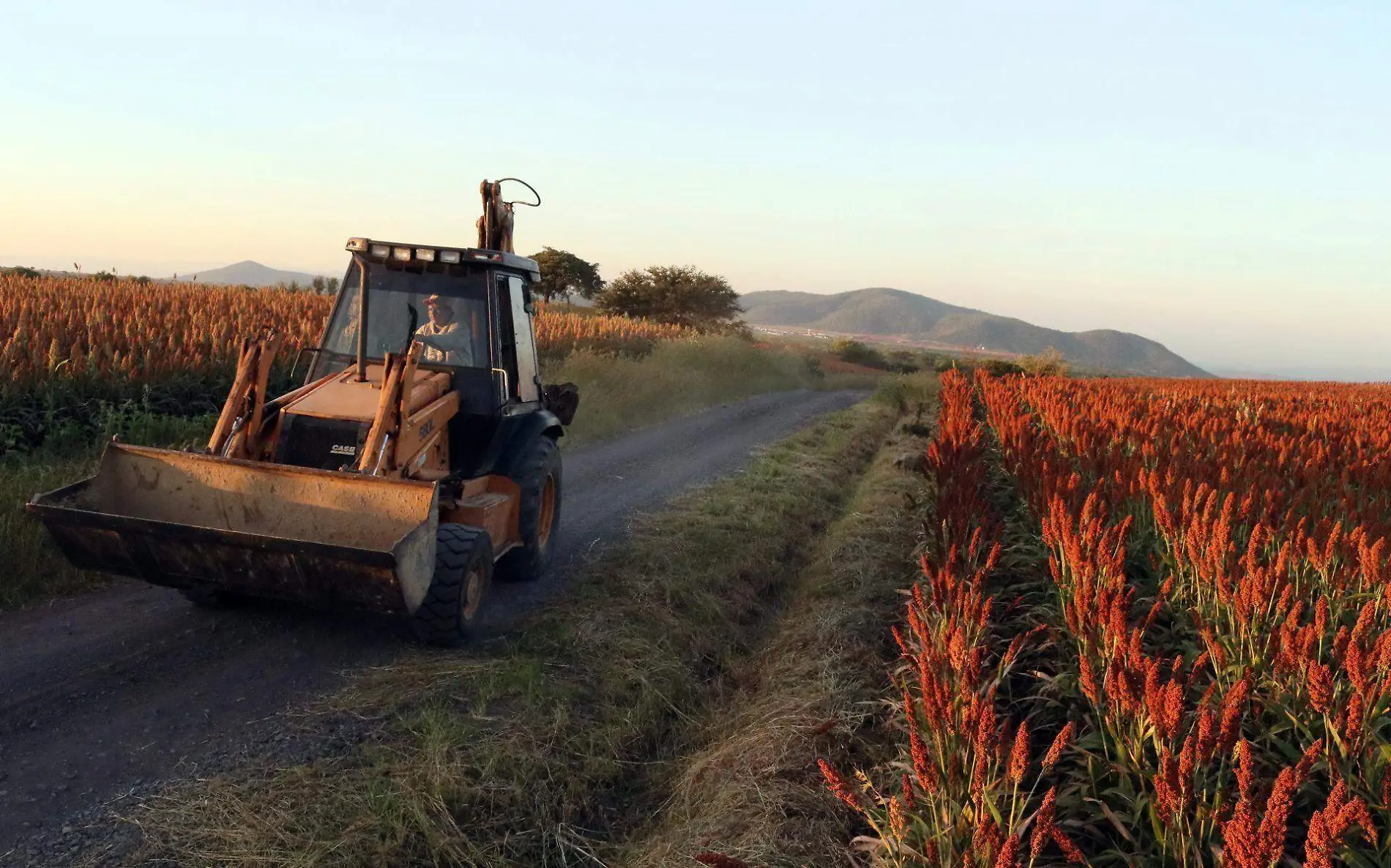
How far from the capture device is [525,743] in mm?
4109

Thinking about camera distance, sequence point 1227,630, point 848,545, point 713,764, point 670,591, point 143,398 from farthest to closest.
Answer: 1. point 143,398
2. point 848,545
3. point 670,591
4. point 713,764
5. point 1227,630

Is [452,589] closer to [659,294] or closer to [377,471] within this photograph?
[377,471]

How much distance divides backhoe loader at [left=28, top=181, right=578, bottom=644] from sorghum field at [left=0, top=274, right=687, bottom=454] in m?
1.87

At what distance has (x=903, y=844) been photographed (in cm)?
268

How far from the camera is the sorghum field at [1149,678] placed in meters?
2.35

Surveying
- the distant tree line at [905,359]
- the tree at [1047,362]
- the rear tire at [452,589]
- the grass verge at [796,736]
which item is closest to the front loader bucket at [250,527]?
the rear tire at [452,589]

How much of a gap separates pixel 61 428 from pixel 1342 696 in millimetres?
9486

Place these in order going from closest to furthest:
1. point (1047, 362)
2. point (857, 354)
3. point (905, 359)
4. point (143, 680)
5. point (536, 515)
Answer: point (143, 680) → point (536, 515) → point (1047, 362) → point (857, 354) → point (905, 359)

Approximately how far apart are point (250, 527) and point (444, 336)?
1.79 m

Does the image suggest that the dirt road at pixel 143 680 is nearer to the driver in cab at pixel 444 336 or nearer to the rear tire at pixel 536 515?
the rear tire at pixel 536 515

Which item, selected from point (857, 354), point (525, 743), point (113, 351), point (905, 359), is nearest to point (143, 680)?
point (525, 743)

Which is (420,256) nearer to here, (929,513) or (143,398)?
(929,513)

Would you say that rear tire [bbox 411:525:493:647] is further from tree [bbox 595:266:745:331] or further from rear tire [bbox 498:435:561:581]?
tree [bbox 595:266:745:331]

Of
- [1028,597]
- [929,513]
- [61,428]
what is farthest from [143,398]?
[1028,597]
